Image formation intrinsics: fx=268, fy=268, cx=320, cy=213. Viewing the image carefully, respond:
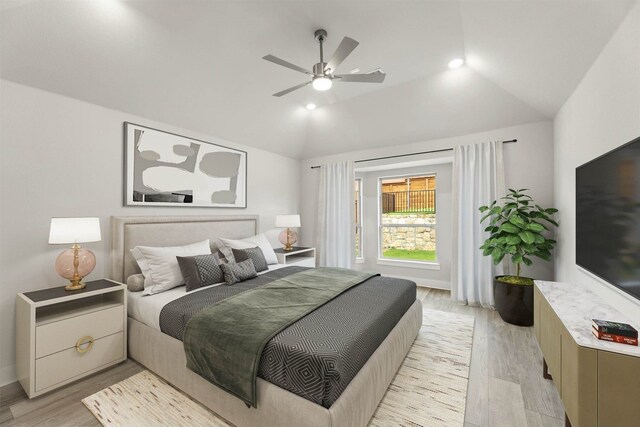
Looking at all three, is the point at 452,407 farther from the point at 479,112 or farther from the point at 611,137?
the point at 479,112

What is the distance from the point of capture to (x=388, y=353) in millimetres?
1979

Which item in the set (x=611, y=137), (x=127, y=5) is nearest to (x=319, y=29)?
(x=127, y=5)

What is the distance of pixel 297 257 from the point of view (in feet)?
16.0

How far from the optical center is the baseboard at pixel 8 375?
7.01 feet

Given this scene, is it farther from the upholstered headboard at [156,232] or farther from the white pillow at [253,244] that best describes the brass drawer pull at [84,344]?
the white pillow at [253,244]

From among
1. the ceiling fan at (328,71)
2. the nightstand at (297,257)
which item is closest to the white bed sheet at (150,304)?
the nightstand at (297,257)

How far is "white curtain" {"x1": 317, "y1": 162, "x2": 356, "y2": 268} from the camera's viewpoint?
4996mm

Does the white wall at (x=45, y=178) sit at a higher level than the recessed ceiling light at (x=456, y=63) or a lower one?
lower

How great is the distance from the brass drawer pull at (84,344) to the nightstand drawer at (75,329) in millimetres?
19

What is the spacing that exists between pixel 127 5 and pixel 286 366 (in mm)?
2906

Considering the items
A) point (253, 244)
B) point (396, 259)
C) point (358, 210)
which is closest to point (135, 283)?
point (253, 244)

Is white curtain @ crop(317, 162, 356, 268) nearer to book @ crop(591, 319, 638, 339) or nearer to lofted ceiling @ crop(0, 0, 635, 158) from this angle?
lofted ceiling @ crop(0, 0, 635, 158)

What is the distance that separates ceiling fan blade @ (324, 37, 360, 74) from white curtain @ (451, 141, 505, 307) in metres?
2.59

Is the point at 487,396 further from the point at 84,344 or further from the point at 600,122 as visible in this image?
the point at 84,344
